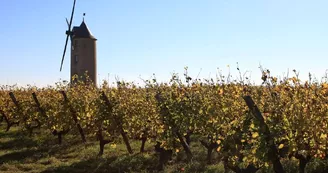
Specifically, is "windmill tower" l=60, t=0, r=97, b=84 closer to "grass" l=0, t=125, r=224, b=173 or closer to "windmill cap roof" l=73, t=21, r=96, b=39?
"windmill cap roof" l=73, t=21, r=96, b=39

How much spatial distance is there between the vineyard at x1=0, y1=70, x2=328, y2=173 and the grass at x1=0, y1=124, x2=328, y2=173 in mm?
300

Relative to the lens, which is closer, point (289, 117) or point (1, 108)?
point (289, 117)

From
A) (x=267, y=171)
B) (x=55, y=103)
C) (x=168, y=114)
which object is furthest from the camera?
(x=55, y=103)

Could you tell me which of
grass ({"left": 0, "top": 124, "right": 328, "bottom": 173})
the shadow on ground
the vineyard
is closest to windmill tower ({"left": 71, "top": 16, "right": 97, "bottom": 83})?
the vineyard

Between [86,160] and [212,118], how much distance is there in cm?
547

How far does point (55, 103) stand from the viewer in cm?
1731

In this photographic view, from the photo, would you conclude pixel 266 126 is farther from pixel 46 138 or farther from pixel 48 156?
pixel 46 138

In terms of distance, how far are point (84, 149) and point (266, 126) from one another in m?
9.12

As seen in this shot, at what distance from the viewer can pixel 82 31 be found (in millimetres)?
49188

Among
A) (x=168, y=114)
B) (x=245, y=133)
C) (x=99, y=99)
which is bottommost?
(x=245, y=133)

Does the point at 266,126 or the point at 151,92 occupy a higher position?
the point at 151,92

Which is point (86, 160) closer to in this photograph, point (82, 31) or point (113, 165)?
point (113, 165)

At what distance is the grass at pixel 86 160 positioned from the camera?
11.3 meters

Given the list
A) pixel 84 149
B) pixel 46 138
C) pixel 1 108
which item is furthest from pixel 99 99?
pixel 1 108
